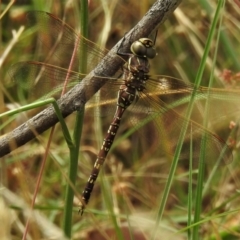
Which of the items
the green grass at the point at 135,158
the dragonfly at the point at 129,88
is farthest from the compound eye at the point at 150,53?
the green grass at the point at 135,158

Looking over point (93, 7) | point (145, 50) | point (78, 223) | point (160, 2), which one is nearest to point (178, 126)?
point (145, 50)

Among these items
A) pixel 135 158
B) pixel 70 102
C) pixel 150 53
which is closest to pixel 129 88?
pixel 150 53

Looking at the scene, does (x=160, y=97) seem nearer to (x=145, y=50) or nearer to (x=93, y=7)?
(x=145, y=50)

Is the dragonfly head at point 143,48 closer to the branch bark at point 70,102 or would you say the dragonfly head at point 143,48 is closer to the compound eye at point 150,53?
the compound eye at point 150,53

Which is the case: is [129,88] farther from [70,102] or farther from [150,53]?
[70,102]

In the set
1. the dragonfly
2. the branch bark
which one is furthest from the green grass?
the branch bark

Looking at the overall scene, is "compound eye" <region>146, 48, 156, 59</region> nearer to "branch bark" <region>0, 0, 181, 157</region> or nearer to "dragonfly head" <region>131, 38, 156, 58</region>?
"dragonfly head" <region>131, 38, 156, 58</region>

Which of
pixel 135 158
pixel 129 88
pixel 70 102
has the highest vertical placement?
pixel 135 158
